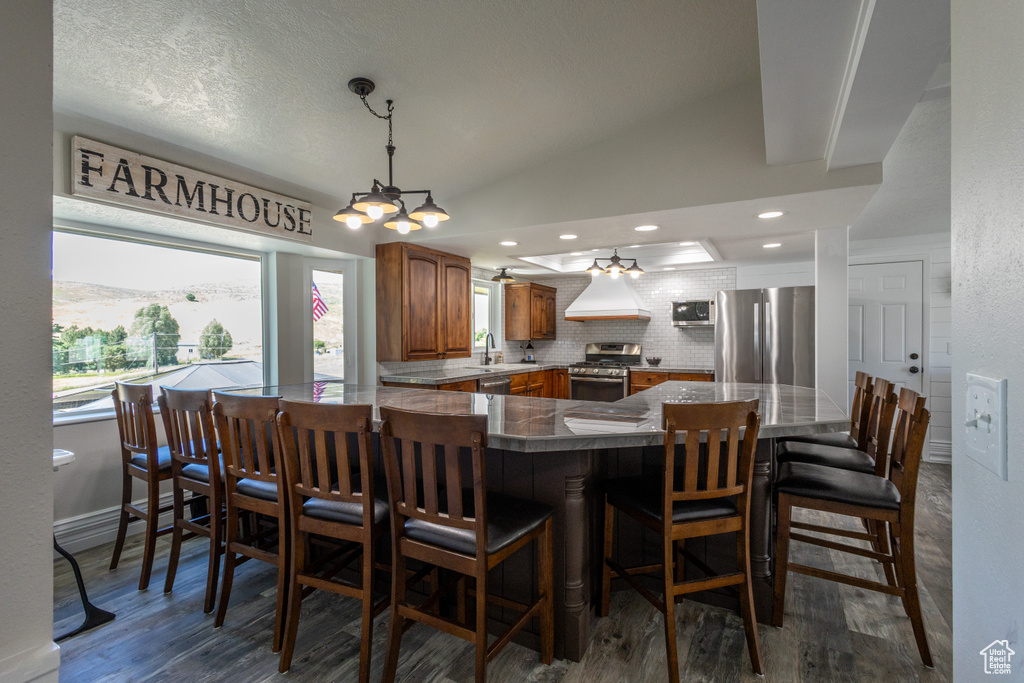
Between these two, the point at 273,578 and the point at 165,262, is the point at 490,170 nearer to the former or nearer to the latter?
the point at 165,262

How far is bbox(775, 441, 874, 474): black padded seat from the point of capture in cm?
241

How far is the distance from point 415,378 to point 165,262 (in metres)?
2.08

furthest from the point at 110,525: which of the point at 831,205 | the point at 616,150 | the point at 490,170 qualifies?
the point at 831,205

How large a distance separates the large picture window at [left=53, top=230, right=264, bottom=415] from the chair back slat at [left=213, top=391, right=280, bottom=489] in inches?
66.5

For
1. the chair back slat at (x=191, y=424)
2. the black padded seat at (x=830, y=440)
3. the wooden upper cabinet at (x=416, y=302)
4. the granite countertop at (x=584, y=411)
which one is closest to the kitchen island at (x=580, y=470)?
the granite countertop at (x=584, y=411)

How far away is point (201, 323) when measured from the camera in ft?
11.7

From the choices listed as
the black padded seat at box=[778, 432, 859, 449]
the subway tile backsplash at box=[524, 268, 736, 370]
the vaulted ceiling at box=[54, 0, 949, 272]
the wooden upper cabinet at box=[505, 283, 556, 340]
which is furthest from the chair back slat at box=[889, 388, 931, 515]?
the wooden upper cabinet at box=[505, 283, 556, 340]

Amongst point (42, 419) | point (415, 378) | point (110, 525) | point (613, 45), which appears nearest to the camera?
point (42, 419)

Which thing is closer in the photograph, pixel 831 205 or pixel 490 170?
pixel 831 205

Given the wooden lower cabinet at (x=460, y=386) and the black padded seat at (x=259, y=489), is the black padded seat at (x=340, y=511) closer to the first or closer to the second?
the black padded seat at (x=259, y=489)

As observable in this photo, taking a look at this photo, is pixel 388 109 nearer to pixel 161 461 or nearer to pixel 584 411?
pixel 584 411

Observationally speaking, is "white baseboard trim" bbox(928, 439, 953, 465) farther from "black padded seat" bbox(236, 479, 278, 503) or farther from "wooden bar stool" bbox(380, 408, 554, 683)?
"black padded seat" bbox(236, 479, 278, 503)

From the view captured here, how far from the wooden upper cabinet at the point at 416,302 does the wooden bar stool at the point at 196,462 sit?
80.7 inches

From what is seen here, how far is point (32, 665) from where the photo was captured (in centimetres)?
81
